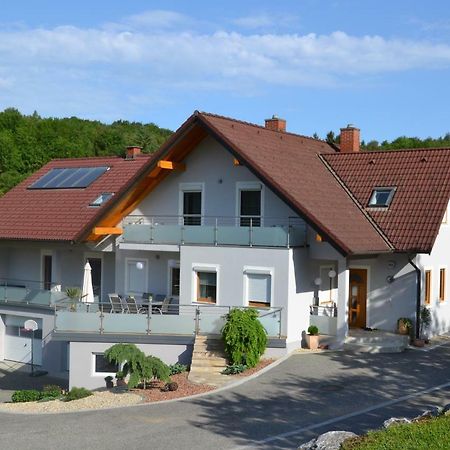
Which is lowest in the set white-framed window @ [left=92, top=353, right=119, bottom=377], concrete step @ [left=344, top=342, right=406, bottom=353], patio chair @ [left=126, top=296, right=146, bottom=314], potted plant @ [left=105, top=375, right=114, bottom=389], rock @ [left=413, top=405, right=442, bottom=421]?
potted plant @ [left=105, top=375, right=114, bottom=389]

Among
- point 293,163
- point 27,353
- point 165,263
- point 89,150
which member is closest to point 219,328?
point 165,263

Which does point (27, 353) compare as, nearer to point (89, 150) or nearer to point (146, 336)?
point (146, 336)

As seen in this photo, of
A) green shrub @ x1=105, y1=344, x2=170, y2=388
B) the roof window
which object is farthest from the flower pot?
the roof window

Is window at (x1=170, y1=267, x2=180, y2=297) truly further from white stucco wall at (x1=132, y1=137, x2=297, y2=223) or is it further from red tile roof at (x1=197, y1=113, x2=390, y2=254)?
red tile roof at (x1=197, y1=113, x2=390, y2=254)

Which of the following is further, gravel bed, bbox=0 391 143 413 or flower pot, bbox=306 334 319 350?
flower pot, bbox=306 334 319 350

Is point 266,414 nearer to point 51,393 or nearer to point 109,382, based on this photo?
point 109,382

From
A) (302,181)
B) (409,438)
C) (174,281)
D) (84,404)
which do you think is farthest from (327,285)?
(409,438)

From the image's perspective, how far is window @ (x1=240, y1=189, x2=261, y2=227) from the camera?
24.4 meters

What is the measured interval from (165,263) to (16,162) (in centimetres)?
4625

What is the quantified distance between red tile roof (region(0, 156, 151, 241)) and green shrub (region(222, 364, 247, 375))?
875cm

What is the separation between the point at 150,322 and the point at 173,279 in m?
4.16

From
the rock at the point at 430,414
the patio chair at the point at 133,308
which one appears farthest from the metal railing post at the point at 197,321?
the rock at the point at 430,414

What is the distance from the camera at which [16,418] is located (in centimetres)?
1744

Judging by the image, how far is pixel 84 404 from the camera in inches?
716
